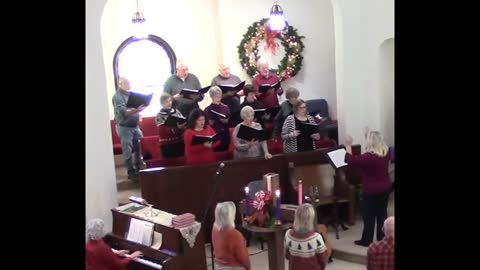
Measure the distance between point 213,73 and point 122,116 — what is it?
13.9ft

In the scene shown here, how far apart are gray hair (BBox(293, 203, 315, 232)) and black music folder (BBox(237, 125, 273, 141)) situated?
2.66 meters

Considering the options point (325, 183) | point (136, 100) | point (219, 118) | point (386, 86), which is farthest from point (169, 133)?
point (386, 86)

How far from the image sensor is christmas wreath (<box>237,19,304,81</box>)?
11188 millimetres

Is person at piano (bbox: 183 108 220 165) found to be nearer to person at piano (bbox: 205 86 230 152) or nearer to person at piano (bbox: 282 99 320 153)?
person at piano (bbox: 205 86 230 152)

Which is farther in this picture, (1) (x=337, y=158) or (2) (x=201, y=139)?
(1) (x=337, y=158)

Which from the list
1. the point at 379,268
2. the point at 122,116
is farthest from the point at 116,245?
the point at 122,116

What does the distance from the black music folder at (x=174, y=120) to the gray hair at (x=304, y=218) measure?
11.0 ft

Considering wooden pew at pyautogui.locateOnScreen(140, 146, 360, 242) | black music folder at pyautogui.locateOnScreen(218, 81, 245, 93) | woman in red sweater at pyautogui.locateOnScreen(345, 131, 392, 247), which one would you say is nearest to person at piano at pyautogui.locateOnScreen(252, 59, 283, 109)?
black music folder at pyautogui.locateOnScreen(218, 81, 245, 93)

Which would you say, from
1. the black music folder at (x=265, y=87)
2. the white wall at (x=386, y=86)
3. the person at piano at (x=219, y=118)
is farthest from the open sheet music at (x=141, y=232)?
the white wall at (x=386, y=86)

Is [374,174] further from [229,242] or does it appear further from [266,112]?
[266,112]

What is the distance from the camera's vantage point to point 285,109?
8.88 meters

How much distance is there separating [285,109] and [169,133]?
2.02 metres

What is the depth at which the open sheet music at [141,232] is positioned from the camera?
563cm
